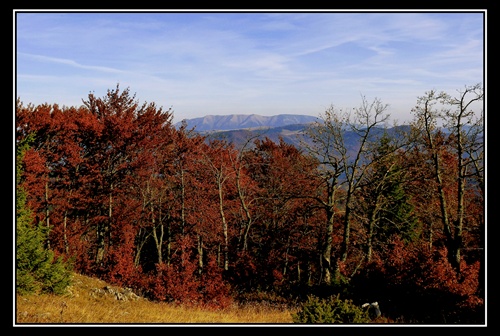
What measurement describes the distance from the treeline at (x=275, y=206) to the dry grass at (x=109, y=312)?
1951mm

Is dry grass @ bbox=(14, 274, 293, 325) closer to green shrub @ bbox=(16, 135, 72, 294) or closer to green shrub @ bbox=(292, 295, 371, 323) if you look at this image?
green shrub @ bbox=(16, 135, 72, 294)

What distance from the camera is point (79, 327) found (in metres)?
8.77

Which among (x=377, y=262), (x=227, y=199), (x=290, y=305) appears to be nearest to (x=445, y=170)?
(x=377, y=262)

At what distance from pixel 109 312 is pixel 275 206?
16920 millimetres

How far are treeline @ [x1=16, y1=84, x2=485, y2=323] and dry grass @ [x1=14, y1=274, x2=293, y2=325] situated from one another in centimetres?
195

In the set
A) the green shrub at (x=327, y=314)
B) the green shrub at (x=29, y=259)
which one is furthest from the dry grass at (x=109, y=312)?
the green shrub at (x=327, y=314)

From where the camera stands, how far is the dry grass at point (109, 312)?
38.7ft

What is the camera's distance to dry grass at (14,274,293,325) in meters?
11.8

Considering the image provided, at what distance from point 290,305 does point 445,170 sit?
1055 cm

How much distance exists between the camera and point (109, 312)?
13766 mm

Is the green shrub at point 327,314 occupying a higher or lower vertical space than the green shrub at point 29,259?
lower

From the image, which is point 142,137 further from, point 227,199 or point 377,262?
point 377,262

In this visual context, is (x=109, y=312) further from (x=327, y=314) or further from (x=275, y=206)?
(x=275, y=206)

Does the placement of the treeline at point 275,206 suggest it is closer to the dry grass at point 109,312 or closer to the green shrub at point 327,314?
the dry grass at point 109,312
